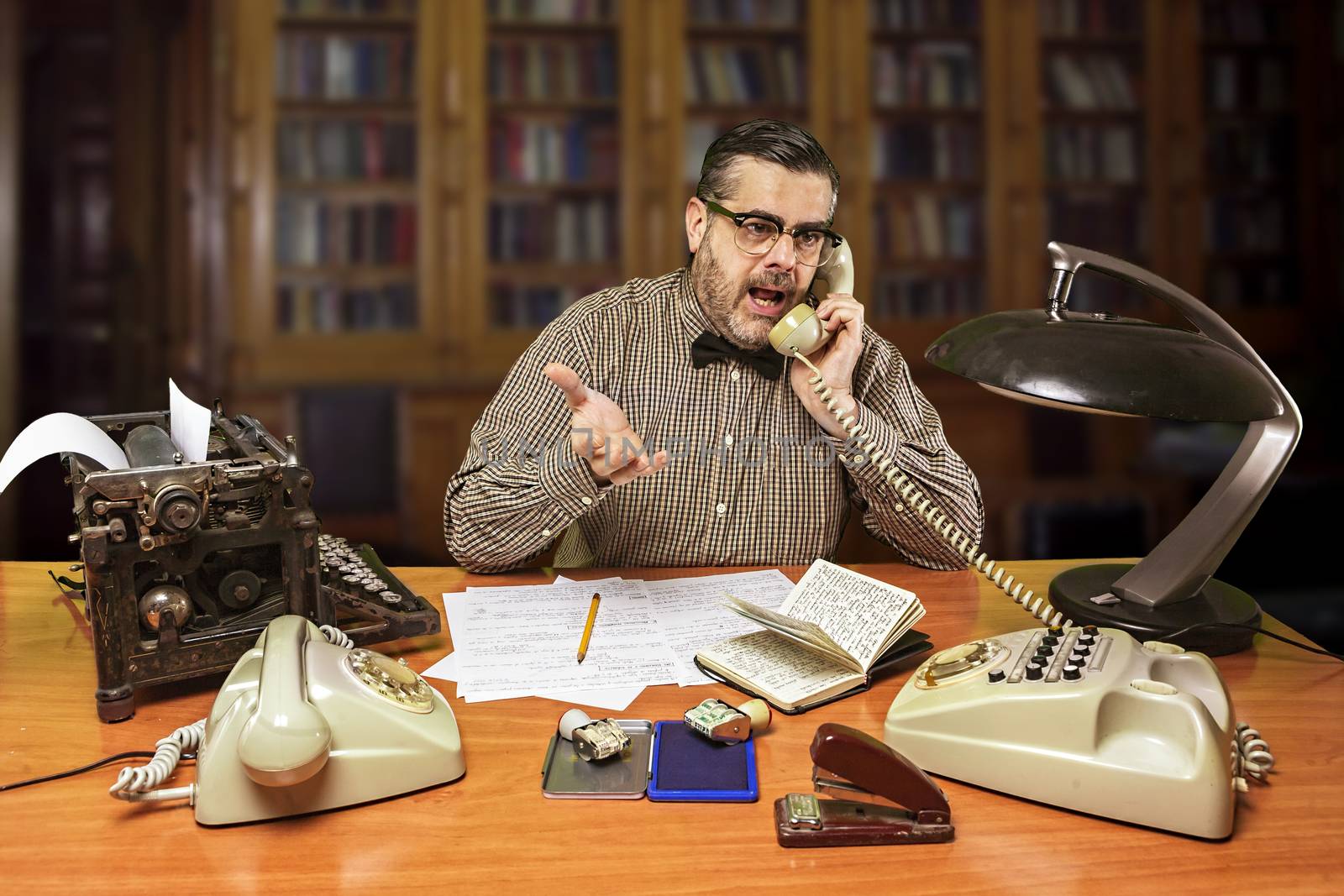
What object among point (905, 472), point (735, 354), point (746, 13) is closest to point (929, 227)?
point (746, 13)

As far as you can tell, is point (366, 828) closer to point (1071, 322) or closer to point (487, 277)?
point (1071, 322)

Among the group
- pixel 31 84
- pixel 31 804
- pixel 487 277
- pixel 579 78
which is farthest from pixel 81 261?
pixel 31 804

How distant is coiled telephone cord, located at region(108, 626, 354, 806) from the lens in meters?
0.98

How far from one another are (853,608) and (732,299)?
775 millimetres

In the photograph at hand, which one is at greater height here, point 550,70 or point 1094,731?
point 550,70

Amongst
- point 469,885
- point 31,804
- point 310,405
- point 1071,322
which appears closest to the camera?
point 469,885

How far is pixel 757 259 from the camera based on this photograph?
1.90m

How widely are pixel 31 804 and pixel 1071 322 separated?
1159 mm

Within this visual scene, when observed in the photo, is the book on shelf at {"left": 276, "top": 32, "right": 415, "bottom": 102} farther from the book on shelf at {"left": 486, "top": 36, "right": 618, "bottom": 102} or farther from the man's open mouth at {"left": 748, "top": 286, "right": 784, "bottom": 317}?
the man's open mouth at {"left": 748, "top": 286, "right": 784, "bottom": 317}

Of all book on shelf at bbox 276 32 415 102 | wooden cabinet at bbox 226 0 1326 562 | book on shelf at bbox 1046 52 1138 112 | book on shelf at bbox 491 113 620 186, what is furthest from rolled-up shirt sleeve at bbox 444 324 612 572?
book on shelf at bbox 1046 52 1138 112

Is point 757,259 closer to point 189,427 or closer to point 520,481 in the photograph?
point 520,481

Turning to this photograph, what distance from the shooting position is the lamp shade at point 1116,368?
3.92ft

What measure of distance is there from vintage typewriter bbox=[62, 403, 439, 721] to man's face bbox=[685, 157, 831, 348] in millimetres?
828

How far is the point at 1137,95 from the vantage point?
15.8ft
